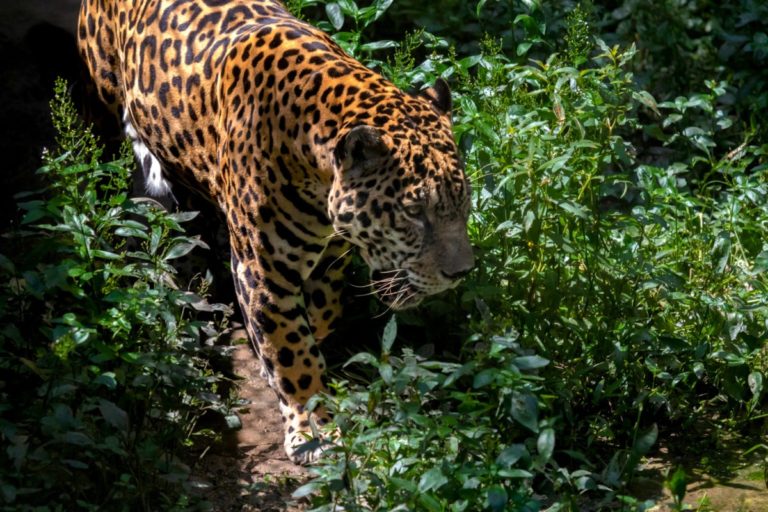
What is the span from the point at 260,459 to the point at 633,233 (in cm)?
226

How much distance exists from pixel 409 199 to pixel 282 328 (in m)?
1.07

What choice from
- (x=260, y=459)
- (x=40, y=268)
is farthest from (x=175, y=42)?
(x=260, y=459)

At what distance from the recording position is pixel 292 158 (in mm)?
6125

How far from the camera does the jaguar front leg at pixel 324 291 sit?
6879 millimetres

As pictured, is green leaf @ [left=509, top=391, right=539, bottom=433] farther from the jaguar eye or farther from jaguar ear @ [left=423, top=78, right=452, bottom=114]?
jaguar ear @ [left=423, top=78, right=452, bottom=114]

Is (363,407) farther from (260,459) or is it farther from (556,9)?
(556,9)

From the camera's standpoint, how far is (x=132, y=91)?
7.16m

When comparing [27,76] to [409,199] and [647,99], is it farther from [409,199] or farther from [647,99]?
[647,99]

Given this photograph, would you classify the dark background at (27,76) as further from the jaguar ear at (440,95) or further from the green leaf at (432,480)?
the green leaf at (432,480)

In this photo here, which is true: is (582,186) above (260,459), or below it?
above

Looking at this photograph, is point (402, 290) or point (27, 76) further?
point (27, 76)

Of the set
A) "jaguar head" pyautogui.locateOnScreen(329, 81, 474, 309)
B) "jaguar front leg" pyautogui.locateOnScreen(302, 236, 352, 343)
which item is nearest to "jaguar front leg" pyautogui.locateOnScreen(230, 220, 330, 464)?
"jaguar front leg" pyautogui.locateOnScreen(302, 236, 352, 343)

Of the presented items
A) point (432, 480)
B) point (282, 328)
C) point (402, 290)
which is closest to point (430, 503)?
point (432, 480)

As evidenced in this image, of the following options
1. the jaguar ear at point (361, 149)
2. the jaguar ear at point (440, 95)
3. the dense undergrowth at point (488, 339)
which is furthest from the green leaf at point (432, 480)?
the jaguar ear at point (440, 95)
